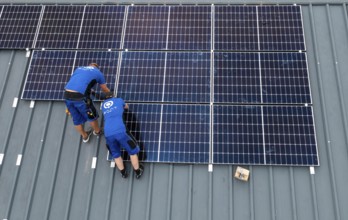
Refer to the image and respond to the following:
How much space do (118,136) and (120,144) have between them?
34 centimetres

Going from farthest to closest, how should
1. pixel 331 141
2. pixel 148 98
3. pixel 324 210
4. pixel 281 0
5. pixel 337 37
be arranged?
1. pixel 281 0
2. pixel 337 37
3. pixel 148 98
4. pixel 331 141
5. pixel 324 210

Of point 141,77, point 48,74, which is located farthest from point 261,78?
point 48,74

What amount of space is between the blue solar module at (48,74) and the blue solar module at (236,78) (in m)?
4.38

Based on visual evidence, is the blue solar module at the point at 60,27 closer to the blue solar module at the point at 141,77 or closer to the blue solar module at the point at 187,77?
the blue solar module at the point at 141,77

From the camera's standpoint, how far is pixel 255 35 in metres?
9.79

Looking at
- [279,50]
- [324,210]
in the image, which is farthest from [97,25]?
[324,210]

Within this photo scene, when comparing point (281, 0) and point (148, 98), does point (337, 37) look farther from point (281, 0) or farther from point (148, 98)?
point (148, 98)

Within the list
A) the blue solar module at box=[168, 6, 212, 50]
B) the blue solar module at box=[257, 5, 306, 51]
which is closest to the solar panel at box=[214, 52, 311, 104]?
A: the blue solar module at box=[257, 5, 306, 51]

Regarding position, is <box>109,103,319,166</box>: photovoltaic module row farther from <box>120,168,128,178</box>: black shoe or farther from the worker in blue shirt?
<box>120,168,128,178</box>: black shoe

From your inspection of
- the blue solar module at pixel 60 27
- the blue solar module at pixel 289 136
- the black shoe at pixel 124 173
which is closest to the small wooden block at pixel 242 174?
the blue solar module at pixel 289 136

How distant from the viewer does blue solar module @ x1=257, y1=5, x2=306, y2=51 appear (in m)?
9.55

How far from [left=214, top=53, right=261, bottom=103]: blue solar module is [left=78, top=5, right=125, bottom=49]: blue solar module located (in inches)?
124

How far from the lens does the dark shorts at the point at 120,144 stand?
7.91 metres

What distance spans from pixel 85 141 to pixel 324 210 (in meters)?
6.30
